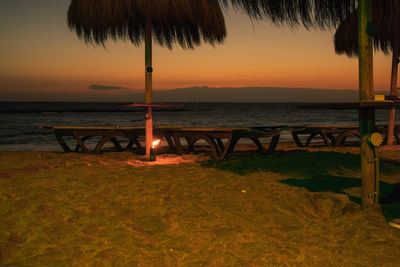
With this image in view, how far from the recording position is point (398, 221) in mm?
2801

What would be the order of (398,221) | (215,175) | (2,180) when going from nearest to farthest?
(398,221)
(2,180)
(215,175)

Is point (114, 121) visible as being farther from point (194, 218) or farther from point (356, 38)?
point (194, 218)

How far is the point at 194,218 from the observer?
3.08 meters

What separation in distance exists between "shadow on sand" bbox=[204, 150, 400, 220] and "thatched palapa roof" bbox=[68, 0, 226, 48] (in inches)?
109

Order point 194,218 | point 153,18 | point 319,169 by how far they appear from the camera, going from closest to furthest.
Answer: point 194,218 < point 319,169 < point 153,18

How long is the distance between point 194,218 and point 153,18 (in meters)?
4.49

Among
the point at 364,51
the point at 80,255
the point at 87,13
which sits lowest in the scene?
the point at 80,255

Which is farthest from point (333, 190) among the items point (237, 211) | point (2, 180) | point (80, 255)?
point (2, 180)

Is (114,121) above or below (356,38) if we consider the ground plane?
below

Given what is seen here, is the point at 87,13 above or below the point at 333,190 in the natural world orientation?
above

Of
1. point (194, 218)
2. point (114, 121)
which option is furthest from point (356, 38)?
point (114, 121)

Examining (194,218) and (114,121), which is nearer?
(194,218)

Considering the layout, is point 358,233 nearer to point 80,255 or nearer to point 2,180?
point 80,255

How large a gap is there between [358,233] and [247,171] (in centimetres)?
253
